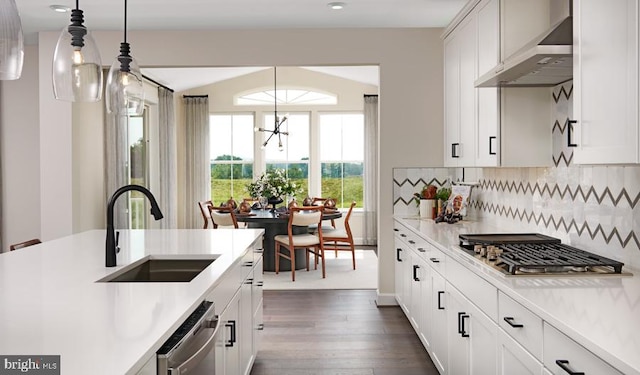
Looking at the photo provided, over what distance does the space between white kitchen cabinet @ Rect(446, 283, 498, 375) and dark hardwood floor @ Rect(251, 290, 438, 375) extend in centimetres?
69

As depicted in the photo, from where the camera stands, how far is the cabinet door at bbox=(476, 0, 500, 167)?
10.6ft

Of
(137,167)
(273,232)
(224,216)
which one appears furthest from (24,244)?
(137,167)

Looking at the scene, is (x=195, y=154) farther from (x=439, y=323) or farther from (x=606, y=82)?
(x=606, y=82)

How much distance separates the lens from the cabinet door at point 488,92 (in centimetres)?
324

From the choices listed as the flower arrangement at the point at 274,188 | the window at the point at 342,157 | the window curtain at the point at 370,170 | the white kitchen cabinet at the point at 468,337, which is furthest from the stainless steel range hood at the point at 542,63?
the window at the point at 342,157

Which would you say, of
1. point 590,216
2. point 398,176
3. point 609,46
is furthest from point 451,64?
point 609,46

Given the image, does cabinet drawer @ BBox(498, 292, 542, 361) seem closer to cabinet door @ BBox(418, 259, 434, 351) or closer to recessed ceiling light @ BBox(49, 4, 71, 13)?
cabinet door @ BBox(418, 259, 434, 351)

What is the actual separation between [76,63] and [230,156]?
790 cm

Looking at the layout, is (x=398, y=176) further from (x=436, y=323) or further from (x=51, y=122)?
(x=51, y=122)

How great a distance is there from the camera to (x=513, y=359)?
6.29 feet

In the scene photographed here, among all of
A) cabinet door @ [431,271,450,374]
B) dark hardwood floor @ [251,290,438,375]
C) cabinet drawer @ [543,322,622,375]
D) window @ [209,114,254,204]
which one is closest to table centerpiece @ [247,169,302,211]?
dark hardwood floor @ [251,290,438,375]

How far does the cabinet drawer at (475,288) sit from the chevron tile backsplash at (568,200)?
0.62 meters

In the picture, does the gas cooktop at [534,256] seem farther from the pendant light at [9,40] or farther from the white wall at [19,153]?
the white wall at [19,153]

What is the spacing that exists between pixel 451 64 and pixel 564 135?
1.78 meters
